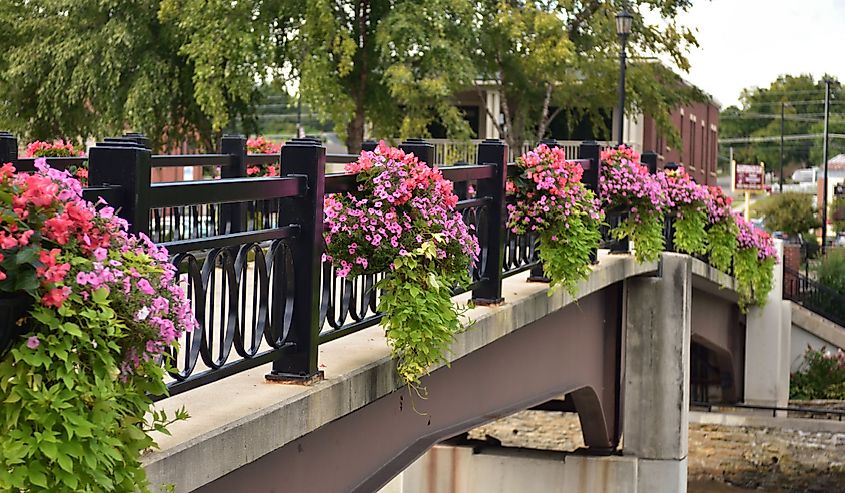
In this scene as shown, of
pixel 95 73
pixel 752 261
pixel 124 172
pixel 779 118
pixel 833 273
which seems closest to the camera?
pixel 124 172

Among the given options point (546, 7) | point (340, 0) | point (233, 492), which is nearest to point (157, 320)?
point (233, 492)

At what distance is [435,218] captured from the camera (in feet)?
21.2

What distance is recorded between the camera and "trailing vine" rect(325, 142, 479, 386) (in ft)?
20.5

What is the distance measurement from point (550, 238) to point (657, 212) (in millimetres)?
3925

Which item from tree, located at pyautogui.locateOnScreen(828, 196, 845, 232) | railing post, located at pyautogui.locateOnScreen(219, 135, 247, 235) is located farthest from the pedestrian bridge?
tree, located at pyautogui.locateOnScreen(828, 196, 845, 232)

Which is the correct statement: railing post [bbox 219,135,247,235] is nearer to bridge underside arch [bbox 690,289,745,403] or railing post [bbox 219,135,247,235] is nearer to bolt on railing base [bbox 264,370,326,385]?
bolt on railing base [bbox 264,370,326,385]

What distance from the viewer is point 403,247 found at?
6320mm

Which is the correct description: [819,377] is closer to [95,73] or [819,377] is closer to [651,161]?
[651,161]

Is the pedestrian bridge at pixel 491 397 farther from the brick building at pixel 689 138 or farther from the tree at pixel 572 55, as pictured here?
the brick building at pixel 689 138

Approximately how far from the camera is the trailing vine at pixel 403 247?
6.25m

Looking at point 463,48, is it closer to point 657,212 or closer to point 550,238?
point 657,212

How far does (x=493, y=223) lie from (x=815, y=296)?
92.7 ft

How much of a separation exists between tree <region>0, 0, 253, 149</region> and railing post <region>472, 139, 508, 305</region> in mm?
22800

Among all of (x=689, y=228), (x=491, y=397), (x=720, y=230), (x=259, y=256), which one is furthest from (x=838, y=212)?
(x=259, y=256)
